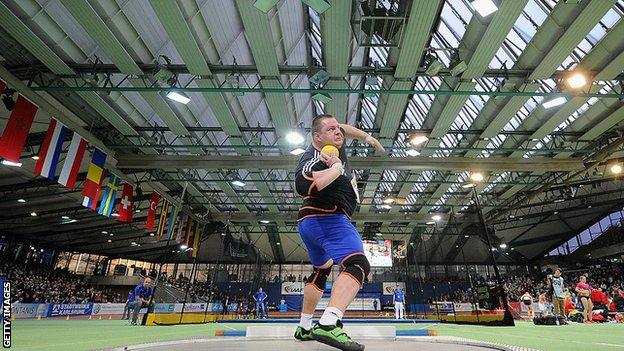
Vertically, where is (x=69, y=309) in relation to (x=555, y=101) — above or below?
below

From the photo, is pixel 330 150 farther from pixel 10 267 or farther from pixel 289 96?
pixel 10 267

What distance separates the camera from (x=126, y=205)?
49.1 feet

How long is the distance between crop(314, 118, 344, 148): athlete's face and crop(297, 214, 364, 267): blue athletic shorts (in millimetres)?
572

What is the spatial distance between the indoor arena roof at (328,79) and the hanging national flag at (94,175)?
69 cm

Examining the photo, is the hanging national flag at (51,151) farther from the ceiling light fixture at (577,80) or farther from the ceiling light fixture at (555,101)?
the ceiling light fixture at (577,80)

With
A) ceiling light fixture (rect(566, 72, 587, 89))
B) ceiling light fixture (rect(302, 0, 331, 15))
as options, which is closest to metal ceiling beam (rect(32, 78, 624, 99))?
ceiling light fixture (rect(566, 72, 587, 89))

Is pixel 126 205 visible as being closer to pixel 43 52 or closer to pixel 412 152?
pixel 43 52

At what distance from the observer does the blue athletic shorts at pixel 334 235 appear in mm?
2357

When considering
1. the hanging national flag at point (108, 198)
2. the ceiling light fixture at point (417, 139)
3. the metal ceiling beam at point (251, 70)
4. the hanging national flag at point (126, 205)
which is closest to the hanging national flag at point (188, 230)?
the hanging national flag at point (126, 205)

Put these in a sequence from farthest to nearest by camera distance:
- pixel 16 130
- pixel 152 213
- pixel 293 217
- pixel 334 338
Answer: pixel 293 217, pixel 152 213, pixel 16 130, pixel 334 338

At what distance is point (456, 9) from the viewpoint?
9891 millimetres

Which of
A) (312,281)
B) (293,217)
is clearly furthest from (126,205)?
(312,281)

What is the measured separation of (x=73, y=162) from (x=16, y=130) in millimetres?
2239

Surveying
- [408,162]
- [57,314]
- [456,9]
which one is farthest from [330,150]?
[57,314]
